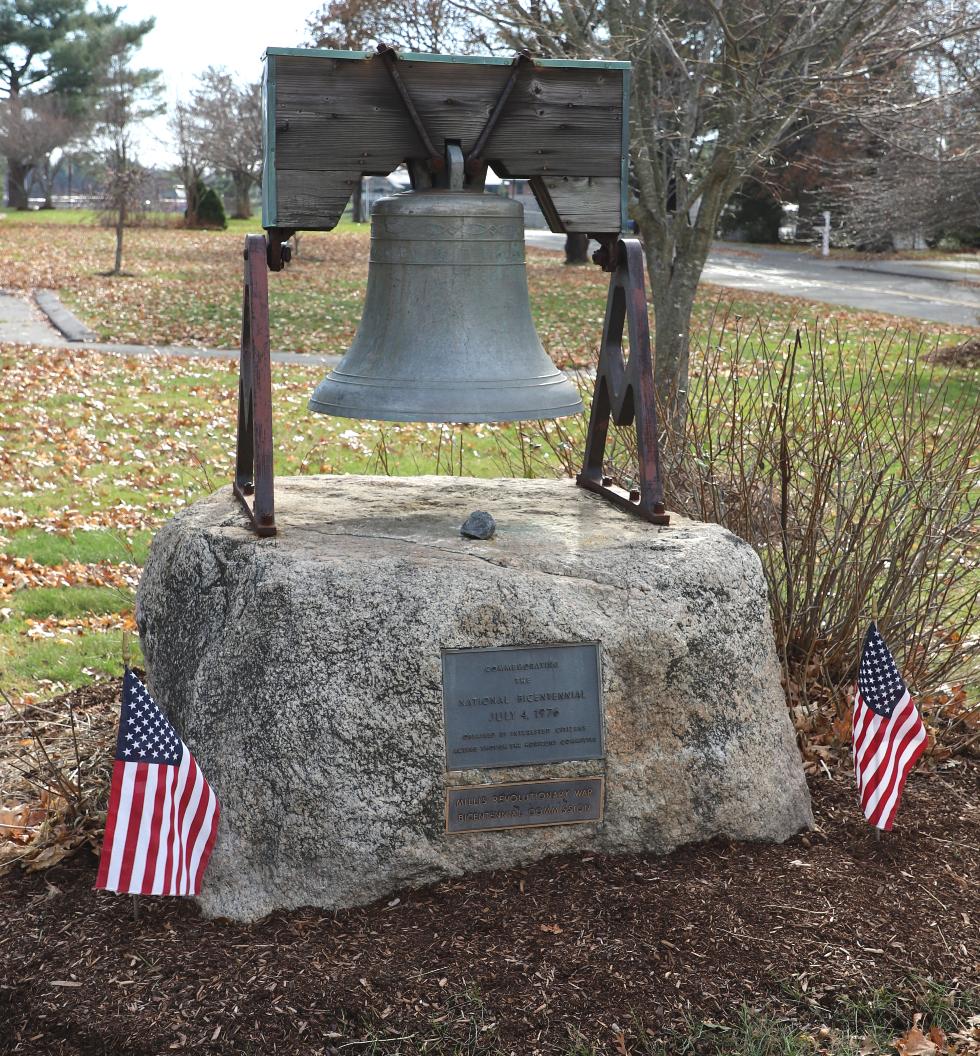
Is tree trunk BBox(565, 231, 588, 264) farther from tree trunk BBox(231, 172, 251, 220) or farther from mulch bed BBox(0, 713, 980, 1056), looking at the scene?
mulch bed BBox(0, 713, 980, 1056)

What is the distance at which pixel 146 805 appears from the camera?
3197 millimetres

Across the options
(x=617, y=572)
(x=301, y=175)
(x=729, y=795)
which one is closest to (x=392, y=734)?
(x=617, y=572)

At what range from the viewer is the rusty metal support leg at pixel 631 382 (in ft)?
13.1

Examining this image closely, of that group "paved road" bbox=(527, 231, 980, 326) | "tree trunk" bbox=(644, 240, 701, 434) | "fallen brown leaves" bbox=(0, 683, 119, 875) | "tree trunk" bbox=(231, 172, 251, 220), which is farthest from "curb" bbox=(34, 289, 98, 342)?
"tree trunk" bbox=(231, 172, 251, 220)

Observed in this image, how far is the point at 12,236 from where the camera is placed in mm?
34125

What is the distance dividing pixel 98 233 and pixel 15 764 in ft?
113

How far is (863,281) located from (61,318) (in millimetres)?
17451

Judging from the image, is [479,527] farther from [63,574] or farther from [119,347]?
[119,347]

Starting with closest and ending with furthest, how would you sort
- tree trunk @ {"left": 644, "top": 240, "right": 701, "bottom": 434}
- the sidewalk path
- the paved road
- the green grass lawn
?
the green grass lawn < tree trunk @ {"left": 644, "top": 240, "right": 701, "bottom": 434} < the sidewalk path < the paved road

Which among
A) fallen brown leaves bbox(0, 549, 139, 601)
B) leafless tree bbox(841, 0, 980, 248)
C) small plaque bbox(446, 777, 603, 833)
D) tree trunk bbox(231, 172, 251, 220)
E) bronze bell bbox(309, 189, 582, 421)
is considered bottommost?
fallen brown leaves bbox(0, 549, 139, 601)

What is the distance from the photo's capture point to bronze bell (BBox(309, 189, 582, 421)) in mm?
3744

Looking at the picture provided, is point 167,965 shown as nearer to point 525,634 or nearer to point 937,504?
point 525,634

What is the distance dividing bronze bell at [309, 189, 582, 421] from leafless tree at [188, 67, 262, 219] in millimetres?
32106

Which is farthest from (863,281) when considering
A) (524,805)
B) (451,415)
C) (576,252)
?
(524,805)
